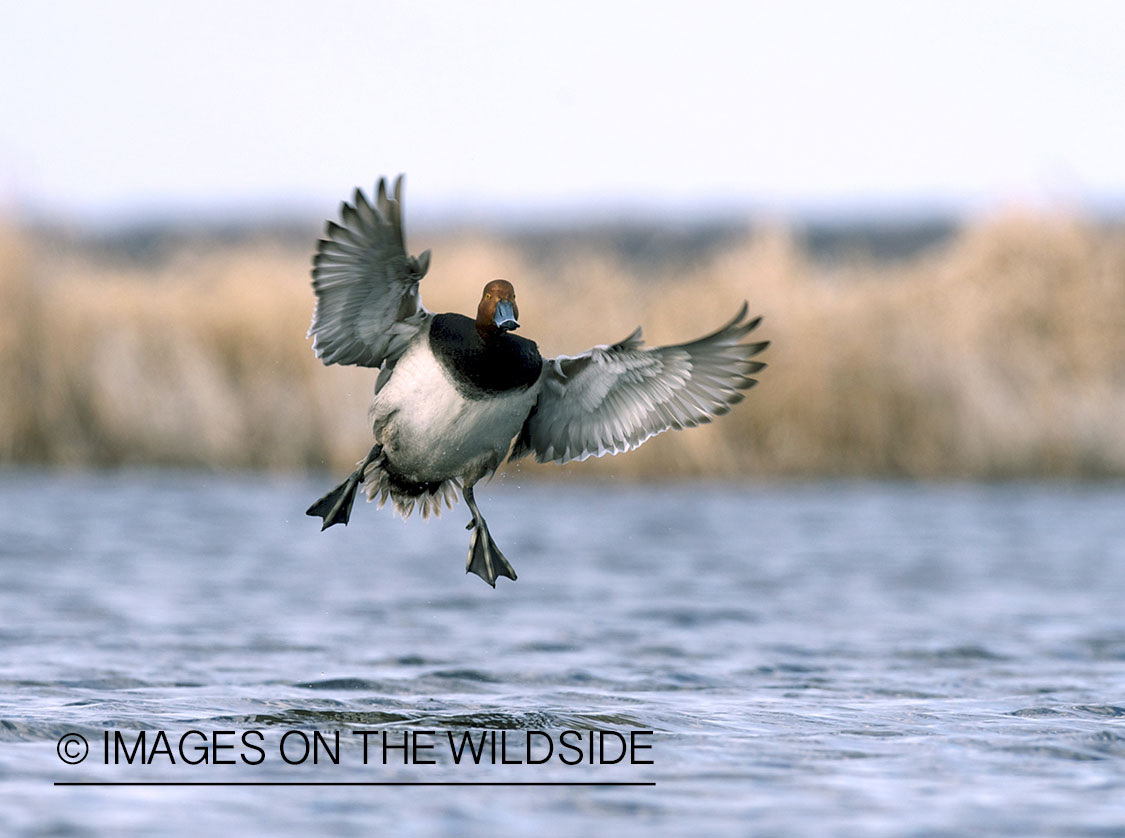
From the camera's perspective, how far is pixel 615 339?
1638 centimetres

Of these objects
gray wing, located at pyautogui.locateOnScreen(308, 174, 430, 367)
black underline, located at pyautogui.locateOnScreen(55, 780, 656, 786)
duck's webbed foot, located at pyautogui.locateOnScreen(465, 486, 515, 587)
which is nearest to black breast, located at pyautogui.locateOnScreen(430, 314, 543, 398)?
gray wing, located at pyautogui.locateOnScreen(308, 174, 430, 367)

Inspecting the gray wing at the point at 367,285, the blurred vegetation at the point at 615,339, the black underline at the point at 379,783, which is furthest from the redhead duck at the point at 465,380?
the blurred vegetation at the point at 615,339

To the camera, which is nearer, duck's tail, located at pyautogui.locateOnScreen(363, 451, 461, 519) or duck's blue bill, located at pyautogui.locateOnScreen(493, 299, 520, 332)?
duck's blue bill, located at pyautogui.locateOnScreen(493, 299, 520, 332)

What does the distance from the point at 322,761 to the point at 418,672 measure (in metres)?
2.24

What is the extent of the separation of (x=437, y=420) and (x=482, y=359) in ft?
1.15

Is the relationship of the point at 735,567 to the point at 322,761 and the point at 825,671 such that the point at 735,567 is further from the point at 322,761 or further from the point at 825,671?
the point at 322,761

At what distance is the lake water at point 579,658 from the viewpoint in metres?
6.51

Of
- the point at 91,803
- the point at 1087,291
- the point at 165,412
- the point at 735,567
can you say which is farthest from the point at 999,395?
the point at 91,803

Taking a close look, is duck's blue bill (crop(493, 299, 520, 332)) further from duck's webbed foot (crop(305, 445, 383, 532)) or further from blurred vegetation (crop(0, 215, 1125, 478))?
blurred vegetation (crop(0, 215, 1125, 478))

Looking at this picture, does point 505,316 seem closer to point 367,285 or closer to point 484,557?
point 367,285

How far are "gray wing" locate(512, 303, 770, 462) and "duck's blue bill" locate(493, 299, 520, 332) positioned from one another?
0.73 metres

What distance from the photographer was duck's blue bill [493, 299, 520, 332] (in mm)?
6430

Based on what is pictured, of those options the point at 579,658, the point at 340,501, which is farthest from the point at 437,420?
the point at 579,658

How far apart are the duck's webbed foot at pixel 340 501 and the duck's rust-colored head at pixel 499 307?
1.14 metres
